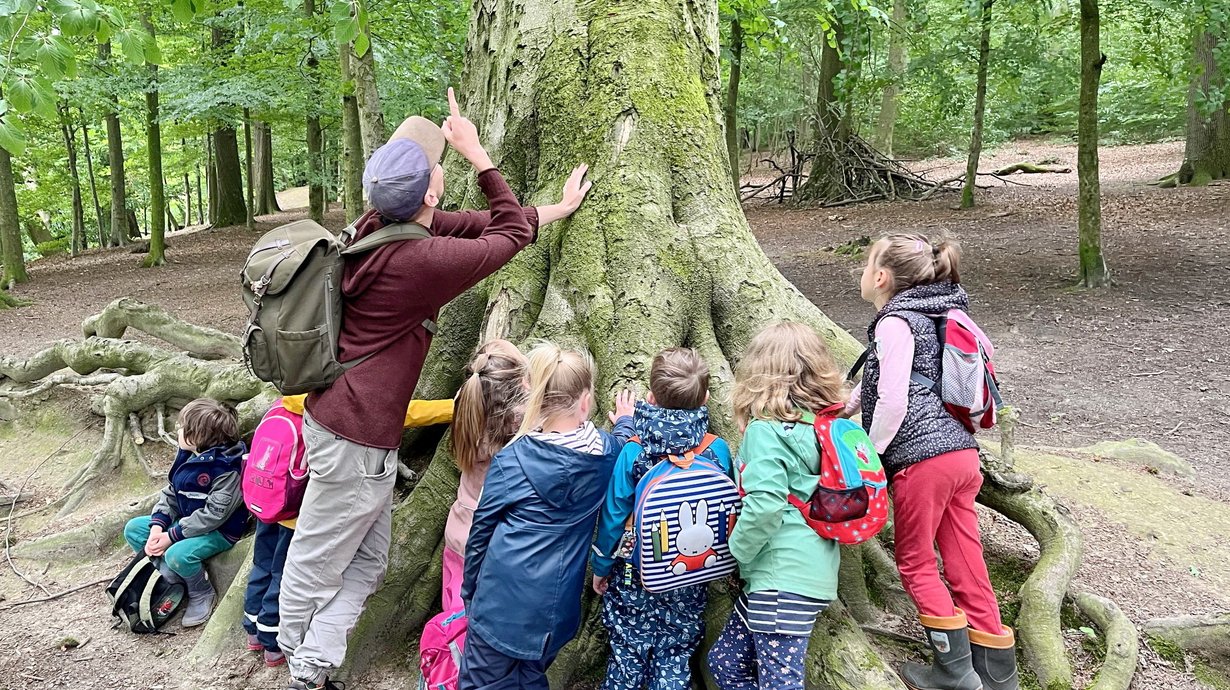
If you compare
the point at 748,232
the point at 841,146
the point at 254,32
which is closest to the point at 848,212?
the point at 841,146

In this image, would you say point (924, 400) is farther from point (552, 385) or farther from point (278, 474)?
point (278, 474)

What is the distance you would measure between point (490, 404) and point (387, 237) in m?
0.66

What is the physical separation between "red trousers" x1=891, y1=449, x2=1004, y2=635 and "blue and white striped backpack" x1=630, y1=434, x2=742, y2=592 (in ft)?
2.22

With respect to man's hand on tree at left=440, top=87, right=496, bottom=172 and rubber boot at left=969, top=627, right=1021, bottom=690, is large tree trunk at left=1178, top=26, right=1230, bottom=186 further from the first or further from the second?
man's hand on tree at left=440, top=87, right=496, bottom=172

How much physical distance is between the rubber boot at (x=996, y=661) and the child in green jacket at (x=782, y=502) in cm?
71

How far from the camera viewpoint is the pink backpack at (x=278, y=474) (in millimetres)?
2979

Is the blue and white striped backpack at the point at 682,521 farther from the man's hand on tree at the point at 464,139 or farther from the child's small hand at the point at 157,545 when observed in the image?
the child's small hand at the point at 157,545

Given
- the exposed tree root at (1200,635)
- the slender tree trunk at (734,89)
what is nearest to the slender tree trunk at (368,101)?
the exposed tree root at (1200,635)

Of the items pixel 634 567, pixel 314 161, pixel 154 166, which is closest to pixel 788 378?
pixel 634 567

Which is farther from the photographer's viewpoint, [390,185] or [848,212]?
[848,212]

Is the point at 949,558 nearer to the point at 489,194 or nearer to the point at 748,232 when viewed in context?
the point at 748,232

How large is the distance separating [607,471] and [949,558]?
1.32m

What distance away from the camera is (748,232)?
366 cm

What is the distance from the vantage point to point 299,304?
257 centimetres
